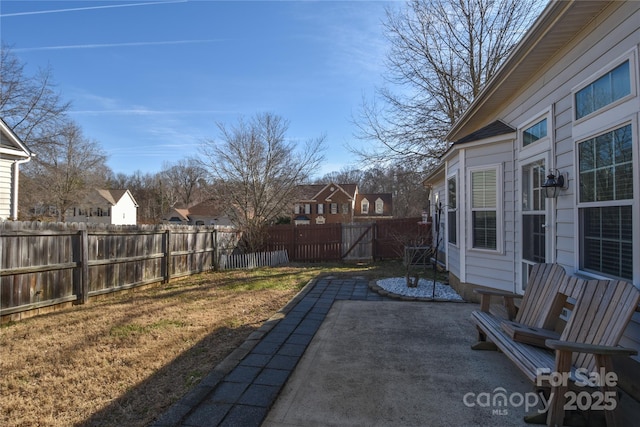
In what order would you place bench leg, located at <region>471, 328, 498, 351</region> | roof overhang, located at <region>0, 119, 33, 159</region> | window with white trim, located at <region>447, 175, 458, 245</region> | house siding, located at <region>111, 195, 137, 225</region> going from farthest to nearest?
house siding, located at <region>111, 195, 137, 225</region> < roof overhang, located at <region>0, 119, 33, 159</region> < window with white trim, located at <region>447, 175, 458, 245</region> < bench leg, located at <region>471, 328, 498, 351</region>

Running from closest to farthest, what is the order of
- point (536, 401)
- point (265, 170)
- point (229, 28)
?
point (536, 401) < point (229, 28) < point (265, 170)

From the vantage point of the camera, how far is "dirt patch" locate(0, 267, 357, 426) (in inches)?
105

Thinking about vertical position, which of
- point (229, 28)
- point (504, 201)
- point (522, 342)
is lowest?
point (522, 342)

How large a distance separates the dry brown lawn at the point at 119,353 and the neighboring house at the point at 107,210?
3324 cm

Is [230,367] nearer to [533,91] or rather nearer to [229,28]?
[533,91]

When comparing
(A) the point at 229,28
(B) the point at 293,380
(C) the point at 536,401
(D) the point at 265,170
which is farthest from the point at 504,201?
(D) the point at 265,170

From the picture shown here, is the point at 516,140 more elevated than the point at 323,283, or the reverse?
the point at 516,140

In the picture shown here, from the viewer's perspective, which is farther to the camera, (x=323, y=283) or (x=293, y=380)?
(x=323, y=283)

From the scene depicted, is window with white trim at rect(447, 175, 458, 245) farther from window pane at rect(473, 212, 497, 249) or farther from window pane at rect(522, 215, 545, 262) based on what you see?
window pane at rect(522, 215, 545, 262)

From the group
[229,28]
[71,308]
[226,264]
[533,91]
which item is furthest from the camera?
[226,264]

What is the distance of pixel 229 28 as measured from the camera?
8.05 metres

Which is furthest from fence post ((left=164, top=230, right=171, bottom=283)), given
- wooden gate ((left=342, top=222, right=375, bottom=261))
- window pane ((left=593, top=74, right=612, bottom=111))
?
window pane ((left=593, top=74, right=612, bottom=111))

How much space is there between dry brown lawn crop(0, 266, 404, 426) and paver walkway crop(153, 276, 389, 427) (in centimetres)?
21

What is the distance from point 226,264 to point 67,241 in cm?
566
